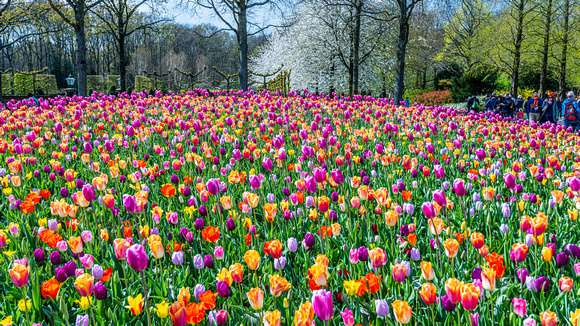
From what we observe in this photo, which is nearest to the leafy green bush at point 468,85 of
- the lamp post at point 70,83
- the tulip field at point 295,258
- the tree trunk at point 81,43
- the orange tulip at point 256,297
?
the tree trunk at point 81,43

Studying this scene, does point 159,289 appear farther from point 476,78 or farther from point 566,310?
point 476,78

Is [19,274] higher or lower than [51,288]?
higher

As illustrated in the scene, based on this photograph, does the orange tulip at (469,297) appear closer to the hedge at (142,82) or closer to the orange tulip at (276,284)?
the orange tulip at (276,284)

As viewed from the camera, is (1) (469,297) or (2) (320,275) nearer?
(1) (469,297)

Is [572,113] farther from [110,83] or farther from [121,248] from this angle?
[110,83]


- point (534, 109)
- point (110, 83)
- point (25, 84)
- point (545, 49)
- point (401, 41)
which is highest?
point (545, 49)

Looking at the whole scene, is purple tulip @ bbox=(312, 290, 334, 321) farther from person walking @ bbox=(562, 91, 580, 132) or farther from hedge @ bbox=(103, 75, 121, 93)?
hedge @ bbox=(103, 75, 121, 93)

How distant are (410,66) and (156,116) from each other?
36967 millimetres

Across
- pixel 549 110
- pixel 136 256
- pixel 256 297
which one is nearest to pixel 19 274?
pixel 136 256

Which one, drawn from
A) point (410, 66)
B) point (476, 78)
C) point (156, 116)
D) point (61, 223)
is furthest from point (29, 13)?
point (410, 66)

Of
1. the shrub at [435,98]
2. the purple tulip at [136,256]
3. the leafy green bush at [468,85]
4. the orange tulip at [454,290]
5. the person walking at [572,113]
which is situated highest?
the leafy green bush at [468,85]

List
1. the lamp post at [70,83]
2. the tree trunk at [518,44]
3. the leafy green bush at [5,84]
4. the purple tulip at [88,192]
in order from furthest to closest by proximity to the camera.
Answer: the leafy green bush at [5,84] → the lamp post at [70,83] → the tree trunk at [518,44] → the purple tulip at [88,192]

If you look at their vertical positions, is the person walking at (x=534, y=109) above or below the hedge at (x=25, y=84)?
below

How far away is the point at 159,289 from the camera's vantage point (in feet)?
6.31
